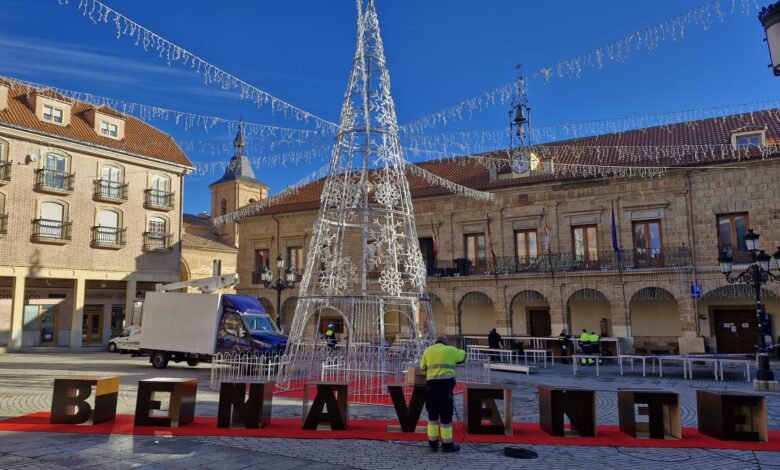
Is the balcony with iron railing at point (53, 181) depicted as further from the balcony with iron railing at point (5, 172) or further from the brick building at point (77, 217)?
the balcony with iron railing at point (5, 172)

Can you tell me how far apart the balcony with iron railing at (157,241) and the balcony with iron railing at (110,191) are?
2.26 m

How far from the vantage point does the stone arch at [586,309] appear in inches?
937

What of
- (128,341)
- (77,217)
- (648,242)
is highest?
(77,217)

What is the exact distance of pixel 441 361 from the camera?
709 centimetres

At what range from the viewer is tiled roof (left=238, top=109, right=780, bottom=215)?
22.7 meters

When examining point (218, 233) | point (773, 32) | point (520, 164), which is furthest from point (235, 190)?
point (773, 32)

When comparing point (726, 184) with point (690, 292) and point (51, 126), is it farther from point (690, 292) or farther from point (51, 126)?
point (51, 126)

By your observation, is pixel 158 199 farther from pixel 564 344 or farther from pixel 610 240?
pixel 610 240

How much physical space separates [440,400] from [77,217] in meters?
24.9

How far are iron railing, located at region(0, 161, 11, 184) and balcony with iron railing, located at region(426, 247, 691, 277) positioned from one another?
19.1m

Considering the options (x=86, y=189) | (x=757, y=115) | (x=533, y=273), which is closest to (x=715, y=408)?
(x=533, y=273)

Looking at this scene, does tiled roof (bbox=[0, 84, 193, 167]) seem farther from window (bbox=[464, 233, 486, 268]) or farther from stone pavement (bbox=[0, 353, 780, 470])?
stone pavement (bbox=[0, 353, 780, 470])

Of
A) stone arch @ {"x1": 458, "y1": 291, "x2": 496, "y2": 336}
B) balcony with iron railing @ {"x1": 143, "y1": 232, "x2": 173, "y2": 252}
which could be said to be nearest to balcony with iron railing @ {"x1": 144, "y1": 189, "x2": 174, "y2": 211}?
balcony with iron railing @ {"x1": 143, "y1": 232, "x2": 173, "y2": 252}

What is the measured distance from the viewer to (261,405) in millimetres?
7961
